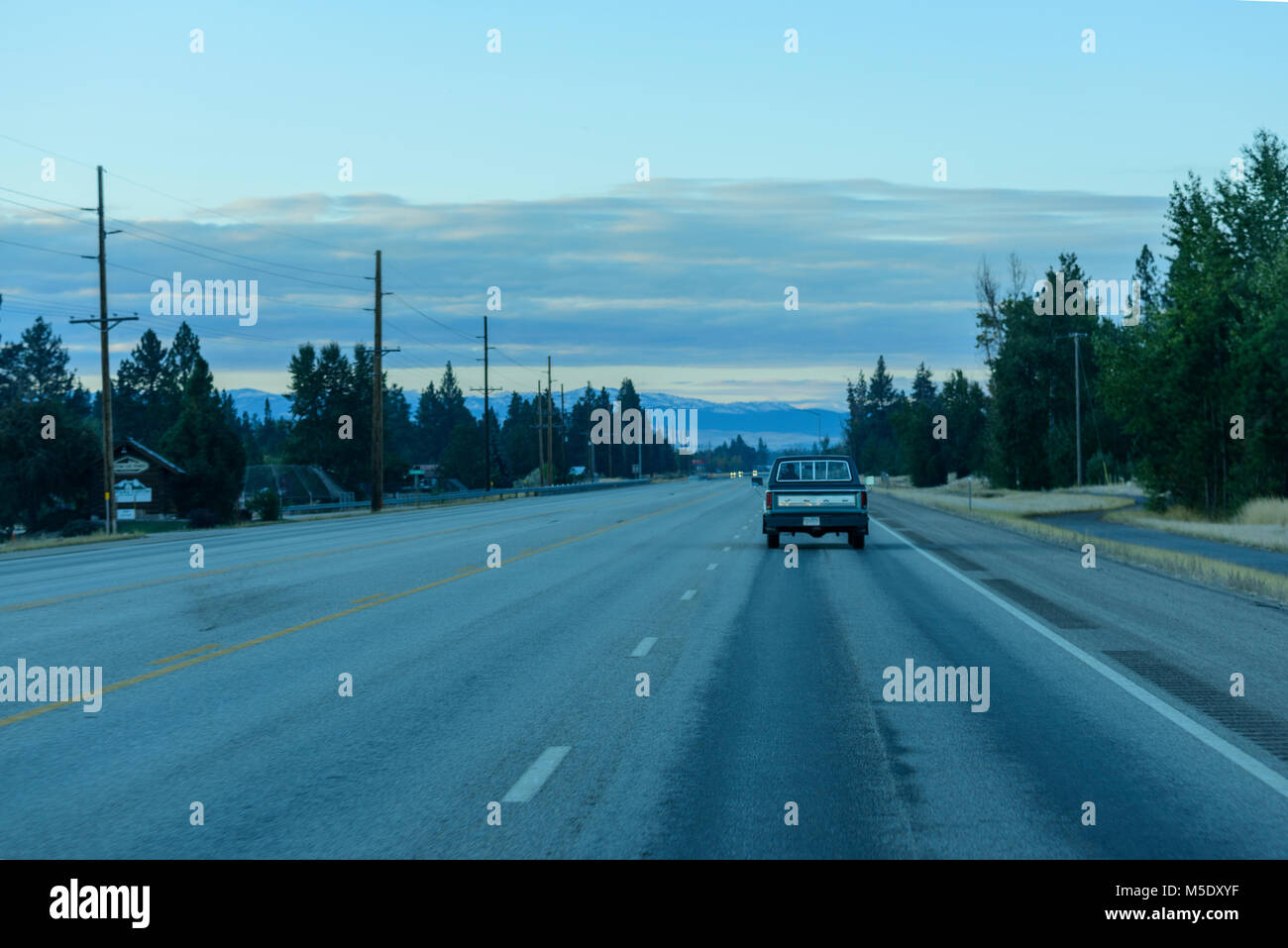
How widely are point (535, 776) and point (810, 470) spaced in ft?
79.8

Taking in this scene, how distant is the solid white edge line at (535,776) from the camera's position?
300 inches

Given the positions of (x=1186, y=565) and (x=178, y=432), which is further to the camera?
(x=178, y=432)

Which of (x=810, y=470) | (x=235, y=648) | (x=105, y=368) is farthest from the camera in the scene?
(x=105, y=368)

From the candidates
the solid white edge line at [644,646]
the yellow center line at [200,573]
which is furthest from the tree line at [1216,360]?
the solid white edge line at [644,646]

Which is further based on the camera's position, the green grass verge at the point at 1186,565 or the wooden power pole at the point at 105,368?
the wooden power pole at the point at 105,368

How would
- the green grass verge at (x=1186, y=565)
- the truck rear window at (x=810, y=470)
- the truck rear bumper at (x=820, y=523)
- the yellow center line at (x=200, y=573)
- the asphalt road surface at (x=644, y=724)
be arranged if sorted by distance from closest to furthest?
the asphalt road surface at (x=644, y=724)
the yellow center line at (x=200, y=573)
the green grass verge at (x=1186, y=565)
the truck rear bumper at (x=820, y=523)
the truck rear window at (x=810, y=470)

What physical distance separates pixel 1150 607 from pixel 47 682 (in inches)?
498

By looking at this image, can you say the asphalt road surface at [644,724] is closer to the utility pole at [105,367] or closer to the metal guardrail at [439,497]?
the utility pole at [105,367]

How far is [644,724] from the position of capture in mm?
9844

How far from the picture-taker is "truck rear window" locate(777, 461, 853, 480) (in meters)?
31.6

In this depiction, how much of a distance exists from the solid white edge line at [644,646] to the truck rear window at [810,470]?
1712cm

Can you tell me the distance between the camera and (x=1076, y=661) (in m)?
12.9

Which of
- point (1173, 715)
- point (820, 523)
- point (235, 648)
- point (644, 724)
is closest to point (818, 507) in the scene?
point (820, 523)

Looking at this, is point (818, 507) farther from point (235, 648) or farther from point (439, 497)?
point (439, 497)
